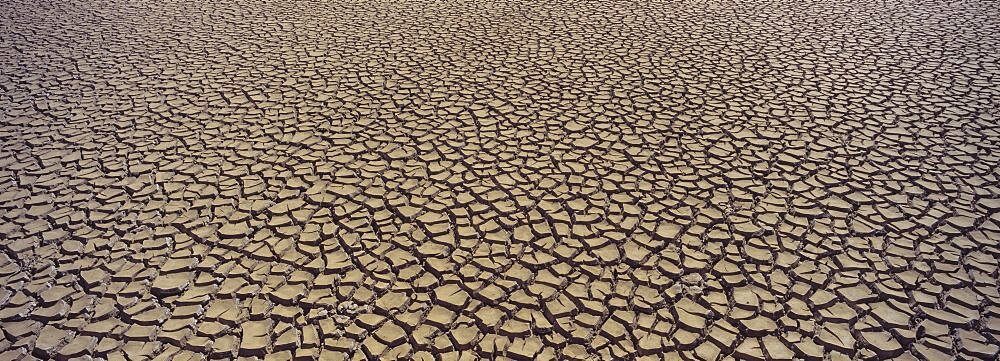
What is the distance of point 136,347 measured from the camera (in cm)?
143

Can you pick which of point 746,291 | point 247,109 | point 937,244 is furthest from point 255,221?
point 937,244

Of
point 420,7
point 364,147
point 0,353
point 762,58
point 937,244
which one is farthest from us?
point 420,7

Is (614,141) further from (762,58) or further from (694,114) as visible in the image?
(762,58)

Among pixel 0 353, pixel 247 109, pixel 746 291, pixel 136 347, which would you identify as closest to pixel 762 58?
pixel 746 291

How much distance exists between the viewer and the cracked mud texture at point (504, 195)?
1.48m

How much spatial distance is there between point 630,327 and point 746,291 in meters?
0.32

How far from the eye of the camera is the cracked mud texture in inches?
58.1

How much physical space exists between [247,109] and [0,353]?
130 cm

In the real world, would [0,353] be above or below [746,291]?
below

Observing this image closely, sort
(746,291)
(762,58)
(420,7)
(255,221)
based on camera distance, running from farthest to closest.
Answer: (420,7), (762,58), (255,221), (746,291)

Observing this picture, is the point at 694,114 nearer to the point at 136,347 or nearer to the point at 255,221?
the point at 255,221

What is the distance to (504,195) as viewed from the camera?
196cm

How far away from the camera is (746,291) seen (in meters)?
1.57

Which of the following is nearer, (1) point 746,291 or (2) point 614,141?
(1) point 746,291
